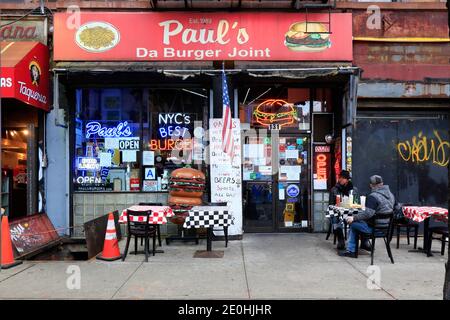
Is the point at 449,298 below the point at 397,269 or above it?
above

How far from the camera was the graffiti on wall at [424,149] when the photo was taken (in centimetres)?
1072

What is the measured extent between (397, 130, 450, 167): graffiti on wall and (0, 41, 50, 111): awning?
8478 millimetres

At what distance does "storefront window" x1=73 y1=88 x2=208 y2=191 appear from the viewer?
10.7m

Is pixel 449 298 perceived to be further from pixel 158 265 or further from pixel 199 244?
pixel 199 244

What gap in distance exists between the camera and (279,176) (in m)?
11.0

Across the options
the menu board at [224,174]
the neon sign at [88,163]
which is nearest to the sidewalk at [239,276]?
the menu board at [224,174]

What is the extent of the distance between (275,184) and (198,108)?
2.67 m

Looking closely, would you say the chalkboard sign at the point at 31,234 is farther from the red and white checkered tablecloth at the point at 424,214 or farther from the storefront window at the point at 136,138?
the red and white checkered tablecloth at the point at 424,214

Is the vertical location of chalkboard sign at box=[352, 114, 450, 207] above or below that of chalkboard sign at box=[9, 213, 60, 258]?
above

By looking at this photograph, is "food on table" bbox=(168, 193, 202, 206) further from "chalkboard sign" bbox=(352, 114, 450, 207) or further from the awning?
"chalkboard sign" bbox=(352, 114, 450, 207)

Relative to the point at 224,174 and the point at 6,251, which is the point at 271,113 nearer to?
the point at 224,174

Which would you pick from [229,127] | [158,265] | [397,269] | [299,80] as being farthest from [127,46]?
[397,269]

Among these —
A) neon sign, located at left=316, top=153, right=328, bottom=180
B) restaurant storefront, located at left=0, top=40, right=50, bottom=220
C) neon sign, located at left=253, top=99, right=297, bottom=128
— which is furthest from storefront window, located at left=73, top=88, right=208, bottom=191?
neon sign, located at left=316, top=153, right=328, bottom=180

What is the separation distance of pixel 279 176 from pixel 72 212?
5.12m
